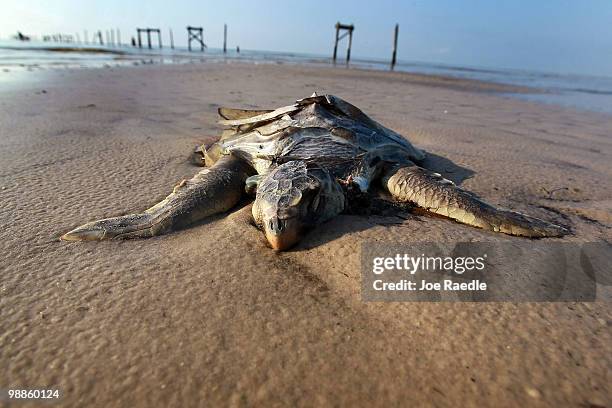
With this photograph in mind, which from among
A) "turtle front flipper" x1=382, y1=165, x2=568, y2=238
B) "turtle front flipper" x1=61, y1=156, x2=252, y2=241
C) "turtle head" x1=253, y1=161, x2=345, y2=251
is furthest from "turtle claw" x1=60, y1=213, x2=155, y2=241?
"turtle front flipper" x1=382, y1=165, x2=568, y2=238

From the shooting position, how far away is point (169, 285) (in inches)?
66.7

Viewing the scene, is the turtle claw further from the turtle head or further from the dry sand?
the turtle head

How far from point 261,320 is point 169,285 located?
0.50 metres

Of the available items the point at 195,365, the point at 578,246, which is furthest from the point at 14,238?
the point at 578,246

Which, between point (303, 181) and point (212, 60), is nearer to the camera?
point (303, 181)

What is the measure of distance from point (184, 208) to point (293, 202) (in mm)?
800

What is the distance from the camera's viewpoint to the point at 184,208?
2.31 m

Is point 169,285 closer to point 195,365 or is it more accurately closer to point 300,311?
point 195,365

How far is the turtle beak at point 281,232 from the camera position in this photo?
1923 mm

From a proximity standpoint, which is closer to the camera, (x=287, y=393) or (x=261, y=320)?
(x=287, y=393)

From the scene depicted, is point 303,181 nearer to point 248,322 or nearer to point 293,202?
point 293,202

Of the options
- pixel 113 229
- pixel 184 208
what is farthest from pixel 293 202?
pixel 113 229

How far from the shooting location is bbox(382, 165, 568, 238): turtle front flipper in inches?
88.4

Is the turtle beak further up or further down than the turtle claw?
further up
